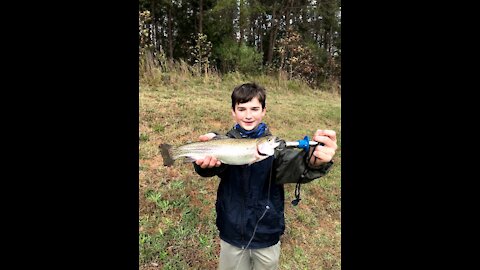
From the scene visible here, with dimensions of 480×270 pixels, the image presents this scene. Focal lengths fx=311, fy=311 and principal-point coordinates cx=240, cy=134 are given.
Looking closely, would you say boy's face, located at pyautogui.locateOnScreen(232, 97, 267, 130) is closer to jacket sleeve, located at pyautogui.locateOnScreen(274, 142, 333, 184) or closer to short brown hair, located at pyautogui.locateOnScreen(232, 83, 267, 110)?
short brown hair, located at pyautogui.locateOnScreen(232, 83, 267, 110)

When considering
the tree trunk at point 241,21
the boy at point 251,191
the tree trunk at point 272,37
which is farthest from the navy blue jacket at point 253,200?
the tree trunk at point 272,37

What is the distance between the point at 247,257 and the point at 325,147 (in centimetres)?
111

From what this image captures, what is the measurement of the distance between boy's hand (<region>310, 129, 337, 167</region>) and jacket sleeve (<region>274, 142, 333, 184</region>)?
69mm

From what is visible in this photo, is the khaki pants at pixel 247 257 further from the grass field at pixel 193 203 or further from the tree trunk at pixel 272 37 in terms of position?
the tree trunk at pixel 272 37

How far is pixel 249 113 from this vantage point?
226cm

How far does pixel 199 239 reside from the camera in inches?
148

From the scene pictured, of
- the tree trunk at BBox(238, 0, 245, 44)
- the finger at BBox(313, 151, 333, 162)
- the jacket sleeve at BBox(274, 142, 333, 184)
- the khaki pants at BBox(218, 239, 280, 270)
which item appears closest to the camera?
the finger at BBox(313, 151, 333, 162)

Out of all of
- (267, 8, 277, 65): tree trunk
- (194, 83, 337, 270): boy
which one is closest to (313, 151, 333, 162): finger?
(194, 83, 337, 270): boy

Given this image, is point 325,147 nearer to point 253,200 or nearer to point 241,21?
point 253,200

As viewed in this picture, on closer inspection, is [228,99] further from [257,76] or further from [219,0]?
[219,0]

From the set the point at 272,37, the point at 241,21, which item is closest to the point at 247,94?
the point at 241,21

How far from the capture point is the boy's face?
2.26m
